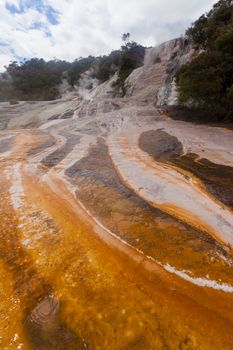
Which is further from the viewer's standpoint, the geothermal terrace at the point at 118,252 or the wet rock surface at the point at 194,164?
the wet rock surface at the point at 194,164

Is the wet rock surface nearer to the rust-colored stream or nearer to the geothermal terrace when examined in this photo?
the geothermal terrace

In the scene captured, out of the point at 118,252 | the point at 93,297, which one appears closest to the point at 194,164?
the point at 118,252

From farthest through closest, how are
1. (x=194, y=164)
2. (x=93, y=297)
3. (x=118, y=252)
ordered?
(x=194, y=164), (x=118, y=252), (x=93, y=297)

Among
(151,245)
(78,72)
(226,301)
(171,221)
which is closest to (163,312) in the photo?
(226,301)

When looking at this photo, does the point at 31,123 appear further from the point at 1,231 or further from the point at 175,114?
the point at 1,231

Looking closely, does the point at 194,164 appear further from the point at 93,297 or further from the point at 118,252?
the point at 93,297

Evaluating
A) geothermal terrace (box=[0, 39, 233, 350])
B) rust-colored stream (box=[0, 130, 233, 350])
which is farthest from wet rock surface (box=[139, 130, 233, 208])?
rust-colored stream (box=[0, 130, 233, 350])

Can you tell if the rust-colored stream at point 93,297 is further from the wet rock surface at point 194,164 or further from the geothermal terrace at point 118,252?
the wet rock surface at point 194,164

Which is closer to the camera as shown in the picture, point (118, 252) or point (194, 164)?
point (118, 252)

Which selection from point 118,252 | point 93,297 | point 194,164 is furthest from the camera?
point 194,164

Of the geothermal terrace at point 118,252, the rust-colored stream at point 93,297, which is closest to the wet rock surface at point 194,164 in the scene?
the geothermal terrace at point 118,252

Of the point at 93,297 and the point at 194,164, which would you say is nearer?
the point at 93,297

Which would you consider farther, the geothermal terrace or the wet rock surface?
the wet rock surface
